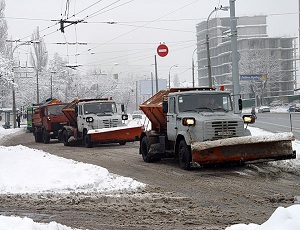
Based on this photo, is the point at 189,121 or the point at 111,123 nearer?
the point at 189,121

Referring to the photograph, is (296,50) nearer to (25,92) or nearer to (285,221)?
(25,92)

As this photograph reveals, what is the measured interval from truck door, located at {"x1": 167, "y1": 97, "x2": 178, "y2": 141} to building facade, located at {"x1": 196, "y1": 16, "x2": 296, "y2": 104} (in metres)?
87.3

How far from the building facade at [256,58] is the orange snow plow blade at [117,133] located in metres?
80.0

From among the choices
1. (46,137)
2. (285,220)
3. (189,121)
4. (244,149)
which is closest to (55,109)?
(46,137)

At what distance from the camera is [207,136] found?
12812mm

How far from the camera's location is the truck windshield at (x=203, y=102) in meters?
14.0

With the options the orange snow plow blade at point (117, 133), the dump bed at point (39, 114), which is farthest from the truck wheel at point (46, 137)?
the orange snow plow blade at point (117, 133)

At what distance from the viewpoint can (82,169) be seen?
502 inches

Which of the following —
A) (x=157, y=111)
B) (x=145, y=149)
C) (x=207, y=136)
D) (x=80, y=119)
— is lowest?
(x=145, y=149)

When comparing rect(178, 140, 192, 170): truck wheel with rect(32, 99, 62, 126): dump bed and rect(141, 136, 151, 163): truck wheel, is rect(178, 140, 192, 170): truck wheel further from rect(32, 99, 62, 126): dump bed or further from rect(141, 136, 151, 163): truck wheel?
rect(32, 99, 62, 126): dump bed

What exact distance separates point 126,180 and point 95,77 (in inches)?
3768

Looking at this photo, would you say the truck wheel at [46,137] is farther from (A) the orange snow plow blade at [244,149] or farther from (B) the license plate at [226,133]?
(A) the orange snow plow blade at [244,149]

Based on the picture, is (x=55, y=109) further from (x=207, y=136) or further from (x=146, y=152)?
(x=207, y=136)

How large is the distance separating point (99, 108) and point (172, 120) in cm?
1007
